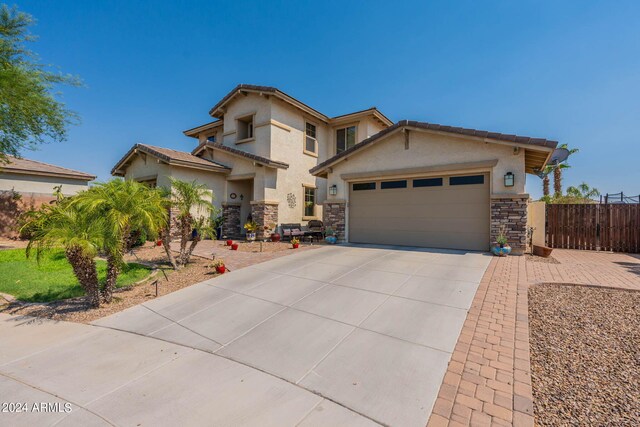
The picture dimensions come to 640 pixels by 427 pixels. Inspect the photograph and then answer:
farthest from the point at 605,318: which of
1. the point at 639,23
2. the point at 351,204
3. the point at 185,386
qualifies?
the point at 351,204

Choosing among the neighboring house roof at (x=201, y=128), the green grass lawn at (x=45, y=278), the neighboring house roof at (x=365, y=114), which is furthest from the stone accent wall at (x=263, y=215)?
the neighboring house roof at (x=201, y=128)

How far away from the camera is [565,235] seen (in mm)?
11078

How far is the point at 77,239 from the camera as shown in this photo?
466 centimetres

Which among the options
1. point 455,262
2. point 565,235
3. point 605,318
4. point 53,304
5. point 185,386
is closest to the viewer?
point 185,386

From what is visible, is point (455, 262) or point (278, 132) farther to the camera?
point (278, 132)

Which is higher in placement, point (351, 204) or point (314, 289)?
point (351, 204)

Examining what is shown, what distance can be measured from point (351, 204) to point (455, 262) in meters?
5.47

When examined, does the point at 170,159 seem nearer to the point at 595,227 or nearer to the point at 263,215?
the point at 263,215

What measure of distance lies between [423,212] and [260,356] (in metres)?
8.82

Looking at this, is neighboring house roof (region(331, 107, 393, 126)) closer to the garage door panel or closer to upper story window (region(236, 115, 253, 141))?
upper story window (region(236, 115, 253, 141))

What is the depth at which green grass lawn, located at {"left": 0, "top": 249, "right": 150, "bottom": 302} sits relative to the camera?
5996 mm

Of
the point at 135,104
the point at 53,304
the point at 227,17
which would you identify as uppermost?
the point at 227,17

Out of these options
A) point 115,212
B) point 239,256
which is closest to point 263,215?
point 239,256

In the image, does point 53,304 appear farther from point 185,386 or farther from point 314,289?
point 314,289
